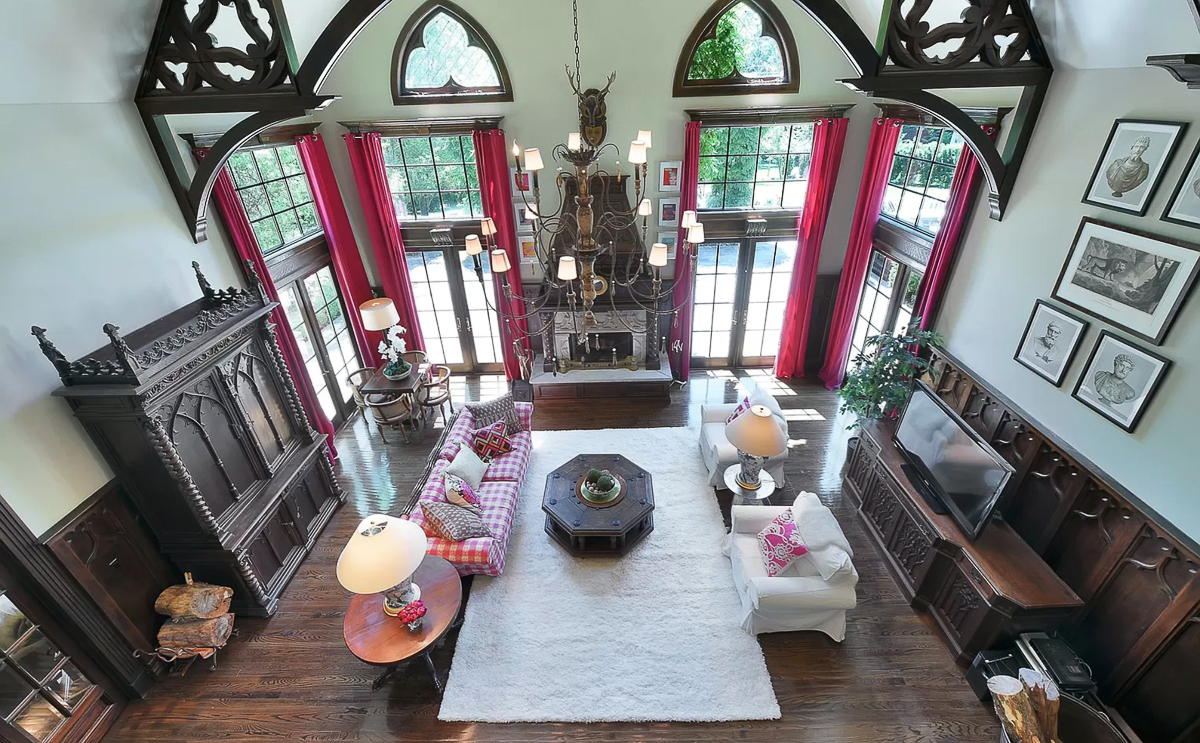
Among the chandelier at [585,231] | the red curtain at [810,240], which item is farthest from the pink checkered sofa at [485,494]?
the red curtain at [810,240]

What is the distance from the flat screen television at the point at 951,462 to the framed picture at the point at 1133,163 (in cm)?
164

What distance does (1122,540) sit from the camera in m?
3.11

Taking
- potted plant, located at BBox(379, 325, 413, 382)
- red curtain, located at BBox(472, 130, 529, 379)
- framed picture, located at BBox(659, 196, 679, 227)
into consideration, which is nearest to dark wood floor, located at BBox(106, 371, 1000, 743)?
potted plant, located at BBox(379, 325, 413, 382)

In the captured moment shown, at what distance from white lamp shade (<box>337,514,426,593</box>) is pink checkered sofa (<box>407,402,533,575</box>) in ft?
3.85

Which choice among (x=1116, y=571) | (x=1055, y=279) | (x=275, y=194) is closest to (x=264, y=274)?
(x=275, y=194)

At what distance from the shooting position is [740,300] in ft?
22.7

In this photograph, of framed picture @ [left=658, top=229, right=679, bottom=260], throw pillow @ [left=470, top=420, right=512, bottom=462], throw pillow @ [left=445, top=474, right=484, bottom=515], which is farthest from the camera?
framed picture @ [left=658, top=229, right=679, bottom=260]

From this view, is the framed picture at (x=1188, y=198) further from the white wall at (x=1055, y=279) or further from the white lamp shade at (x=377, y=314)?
the white lamp shade at (x=377, y=314)

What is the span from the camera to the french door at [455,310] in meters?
6.77

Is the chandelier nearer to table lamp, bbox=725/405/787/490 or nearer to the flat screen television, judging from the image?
table lamp, bbox=725/405/787/490

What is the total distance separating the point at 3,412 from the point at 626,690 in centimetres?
412

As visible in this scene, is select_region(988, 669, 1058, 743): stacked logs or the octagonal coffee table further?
the octagonal coffee table

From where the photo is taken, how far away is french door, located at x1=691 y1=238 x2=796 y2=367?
21.7 feet

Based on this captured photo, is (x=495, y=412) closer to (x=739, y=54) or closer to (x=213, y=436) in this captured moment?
(x=213, y=436)
